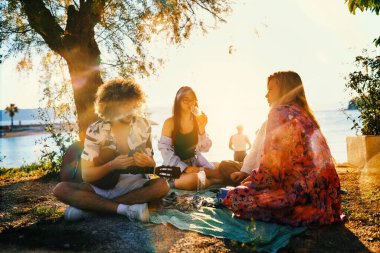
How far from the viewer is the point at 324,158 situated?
3.76 m

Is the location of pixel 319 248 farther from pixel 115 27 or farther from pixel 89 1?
pixel 115 27

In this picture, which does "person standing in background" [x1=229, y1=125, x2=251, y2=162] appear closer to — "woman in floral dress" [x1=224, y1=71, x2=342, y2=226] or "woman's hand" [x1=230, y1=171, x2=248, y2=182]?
"woman's hand" [x1=230, y1=171, x2=248, y2=182]

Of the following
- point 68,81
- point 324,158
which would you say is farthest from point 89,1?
point 324,158

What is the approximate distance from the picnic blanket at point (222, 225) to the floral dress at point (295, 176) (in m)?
0.18

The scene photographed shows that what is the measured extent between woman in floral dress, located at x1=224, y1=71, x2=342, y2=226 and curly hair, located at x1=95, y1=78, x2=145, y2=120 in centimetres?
151

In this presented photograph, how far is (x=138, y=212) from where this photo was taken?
13.0ft

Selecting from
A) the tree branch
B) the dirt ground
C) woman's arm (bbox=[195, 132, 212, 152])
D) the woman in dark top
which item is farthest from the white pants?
the tree branch

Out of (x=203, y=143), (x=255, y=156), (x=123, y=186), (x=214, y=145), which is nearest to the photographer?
(x=123, y=186)

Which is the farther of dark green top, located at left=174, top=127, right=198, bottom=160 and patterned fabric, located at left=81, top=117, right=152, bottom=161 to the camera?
dark green top, located at left=174, top=127, right=198, bottom=160

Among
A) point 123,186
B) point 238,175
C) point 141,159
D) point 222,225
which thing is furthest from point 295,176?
point 123,186

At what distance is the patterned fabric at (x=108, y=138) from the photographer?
4043 millimetres

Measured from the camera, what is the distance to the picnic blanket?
3.37 meters

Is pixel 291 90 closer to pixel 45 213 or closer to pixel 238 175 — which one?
pixel 238 175

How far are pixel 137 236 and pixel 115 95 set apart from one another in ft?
5.03
